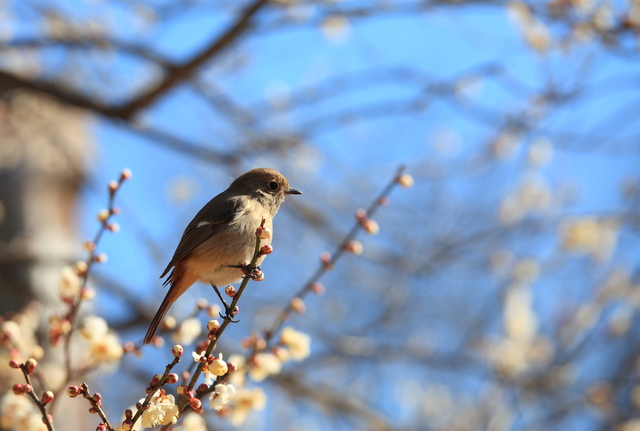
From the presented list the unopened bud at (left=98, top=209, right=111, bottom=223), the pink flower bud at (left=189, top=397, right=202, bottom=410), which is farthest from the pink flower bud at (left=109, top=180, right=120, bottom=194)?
the pink flower bud at (left=189, top=397, right=202, bottom=410)

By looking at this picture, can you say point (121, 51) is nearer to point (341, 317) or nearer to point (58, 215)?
point (58, 215)

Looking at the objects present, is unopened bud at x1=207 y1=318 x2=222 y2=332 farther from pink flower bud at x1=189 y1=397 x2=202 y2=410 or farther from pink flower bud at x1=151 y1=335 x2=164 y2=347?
pink flower bud at x1=151 y1=335 x2=164 y2=347

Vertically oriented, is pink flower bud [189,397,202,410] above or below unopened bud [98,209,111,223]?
below

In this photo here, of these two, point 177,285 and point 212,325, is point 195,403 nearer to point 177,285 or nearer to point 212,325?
point 212,325

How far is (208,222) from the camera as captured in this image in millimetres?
2615

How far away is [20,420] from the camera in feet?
6.57

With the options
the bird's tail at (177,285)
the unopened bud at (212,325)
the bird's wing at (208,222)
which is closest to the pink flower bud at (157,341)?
the bird's tail at (177,285)

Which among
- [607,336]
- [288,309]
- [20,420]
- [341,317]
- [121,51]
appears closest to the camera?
[20,420]

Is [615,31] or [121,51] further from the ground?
[121,51]

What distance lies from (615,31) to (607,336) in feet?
11.5

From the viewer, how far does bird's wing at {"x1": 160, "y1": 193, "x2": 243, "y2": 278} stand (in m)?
2.51

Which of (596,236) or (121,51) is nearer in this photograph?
(121,51)

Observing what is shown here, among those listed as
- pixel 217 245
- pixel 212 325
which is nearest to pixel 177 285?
pixel 217 245

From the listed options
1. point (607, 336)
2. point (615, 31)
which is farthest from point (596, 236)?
point (615, 31)
